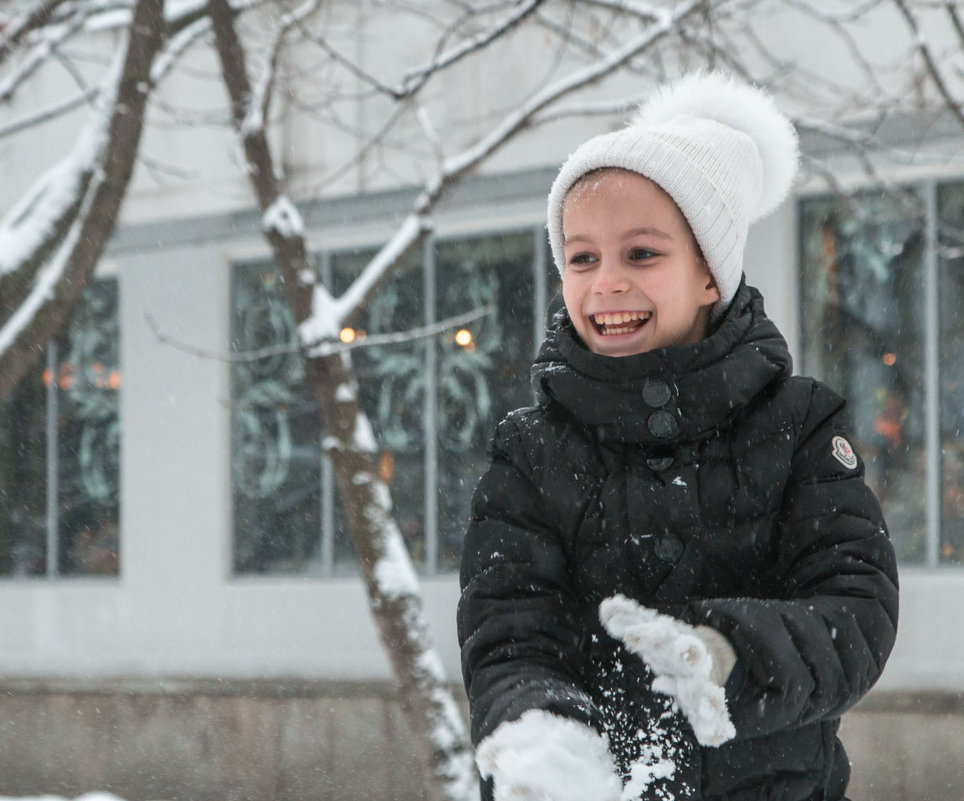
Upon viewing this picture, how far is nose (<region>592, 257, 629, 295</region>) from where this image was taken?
1.86m

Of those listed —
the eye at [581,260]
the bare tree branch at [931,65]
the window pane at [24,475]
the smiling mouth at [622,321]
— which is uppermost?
Answer: the bare tree branch at [931,65]

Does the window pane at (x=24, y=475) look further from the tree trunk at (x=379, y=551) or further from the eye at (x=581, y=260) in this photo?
the eye at (x=581, y=260)

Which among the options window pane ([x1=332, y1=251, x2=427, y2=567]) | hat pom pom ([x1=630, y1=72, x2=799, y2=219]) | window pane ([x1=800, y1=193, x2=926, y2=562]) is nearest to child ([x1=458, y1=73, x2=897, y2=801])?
hat pom pom ([x1=630, y1=72, x2=799, y2=219])

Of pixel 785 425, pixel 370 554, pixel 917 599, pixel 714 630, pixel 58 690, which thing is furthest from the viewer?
pixel 58 690

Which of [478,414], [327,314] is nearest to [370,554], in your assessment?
[327,314]

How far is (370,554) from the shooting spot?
18.2 ft

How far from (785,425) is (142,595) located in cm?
851

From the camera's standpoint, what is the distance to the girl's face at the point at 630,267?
1871mm

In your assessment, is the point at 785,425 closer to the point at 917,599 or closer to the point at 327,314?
the point at 327,314

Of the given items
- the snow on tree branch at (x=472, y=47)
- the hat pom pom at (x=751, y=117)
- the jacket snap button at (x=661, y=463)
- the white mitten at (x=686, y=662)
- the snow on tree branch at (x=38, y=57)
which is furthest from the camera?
the snow on tree branch at (x=38, y=57)

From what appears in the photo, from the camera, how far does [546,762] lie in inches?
61.4

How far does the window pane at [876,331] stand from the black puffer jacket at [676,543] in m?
5.77

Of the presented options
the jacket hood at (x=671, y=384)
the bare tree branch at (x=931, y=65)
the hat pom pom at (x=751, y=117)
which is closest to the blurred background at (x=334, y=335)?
the bare tree branch at (x=931, y=65)

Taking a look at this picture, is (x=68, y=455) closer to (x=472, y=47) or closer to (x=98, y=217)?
(x=98, y=217)
